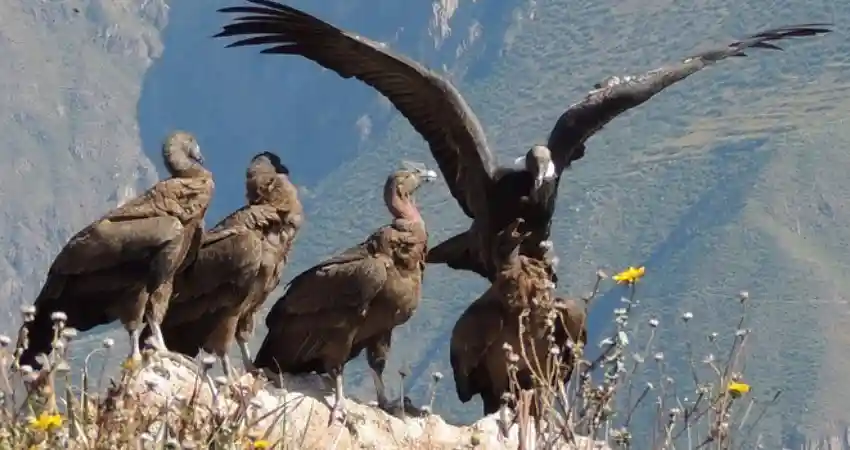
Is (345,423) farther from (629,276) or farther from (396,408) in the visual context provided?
(629,276)

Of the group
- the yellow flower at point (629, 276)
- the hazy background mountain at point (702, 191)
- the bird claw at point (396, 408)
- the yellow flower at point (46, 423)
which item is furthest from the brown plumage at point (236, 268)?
the hazy background mountain at point (702, 191)

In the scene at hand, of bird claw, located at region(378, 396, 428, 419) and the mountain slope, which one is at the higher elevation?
the mountain slope

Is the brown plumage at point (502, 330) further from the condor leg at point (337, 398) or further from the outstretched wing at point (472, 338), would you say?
the condor leg at point (337, 398)

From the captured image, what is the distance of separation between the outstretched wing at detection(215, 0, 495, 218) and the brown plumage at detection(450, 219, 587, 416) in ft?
4.25

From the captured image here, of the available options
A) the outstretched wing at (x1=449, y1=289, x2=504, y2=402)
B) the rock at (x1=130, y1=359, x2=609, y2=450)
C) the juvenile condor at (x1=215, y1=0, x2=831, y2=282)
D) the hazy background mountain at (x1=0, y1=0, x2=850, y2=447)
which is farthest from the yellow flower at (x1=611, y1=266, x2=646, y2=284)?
the hazy background mountain at (x1=0, y1=0, x2=850, y2=447)

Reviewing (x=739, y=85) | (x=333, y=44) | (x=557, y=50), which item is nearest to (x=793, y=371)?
(x=739, y=85)

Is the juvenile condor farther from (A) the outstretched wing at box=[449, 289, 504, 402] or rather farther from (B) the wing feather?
(B) the wing feather

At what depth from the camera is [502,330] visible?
13.3 meters

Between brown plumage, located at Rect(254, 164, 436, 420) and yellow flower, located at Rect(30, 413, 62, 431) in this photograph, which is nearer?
yellow flower, located at Rect(30, 413, 62, 431)

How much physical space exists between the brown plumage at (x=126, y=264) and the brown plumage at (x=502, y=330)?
2.03m

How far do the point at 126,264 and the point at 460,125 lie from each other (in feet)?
12.3

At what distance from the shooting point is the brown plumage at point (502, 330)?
510 inches

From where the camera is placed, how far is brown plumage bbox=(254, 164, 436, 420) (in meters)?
12.6

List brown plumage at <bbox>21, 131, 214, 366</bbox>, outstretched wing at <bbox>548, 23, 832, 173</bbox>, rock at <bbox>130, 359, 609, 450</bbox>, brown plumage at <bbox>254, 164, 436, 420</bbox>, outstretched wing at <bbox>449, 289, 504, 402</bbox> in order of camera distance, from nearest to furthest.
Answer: rock at <bbox>130, 359, 609, 450</bbox>
brown plumage at <bbox>21, 131, 214, 366</bbox>
brown plumage at <bbox>254, 164, 436, 420</bbox>
outstretched wing at <bbox>449, 289, 504, 402</bbox>
outstretched wing at <bbox>548, 23, 832, 173</bbox>
